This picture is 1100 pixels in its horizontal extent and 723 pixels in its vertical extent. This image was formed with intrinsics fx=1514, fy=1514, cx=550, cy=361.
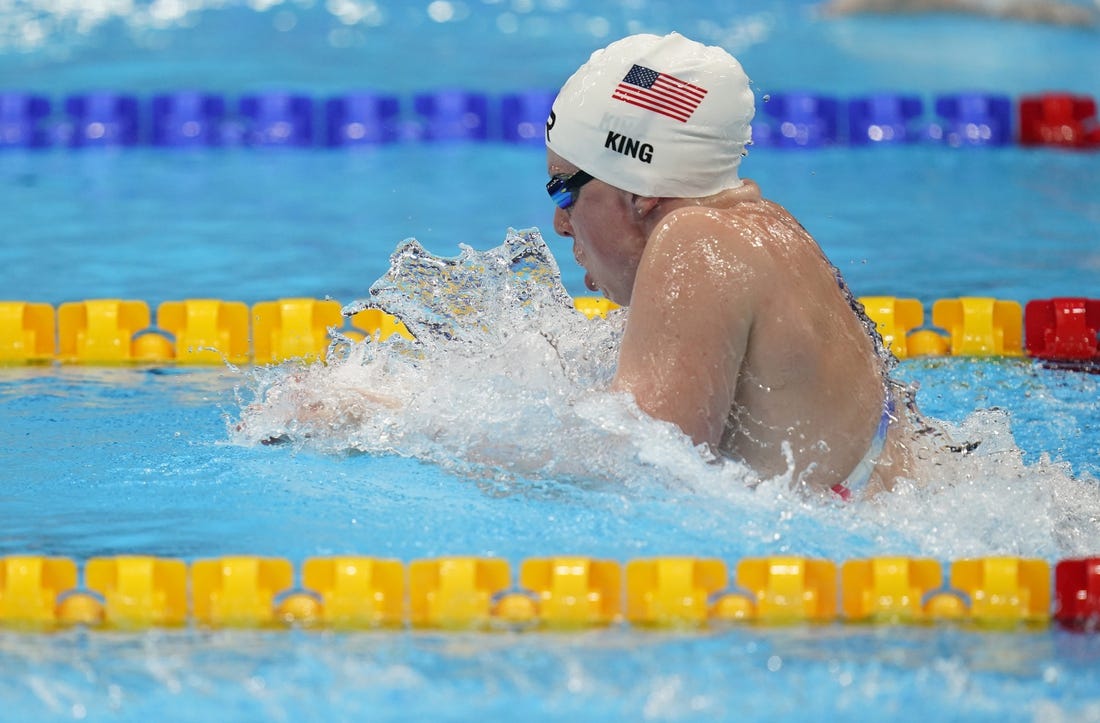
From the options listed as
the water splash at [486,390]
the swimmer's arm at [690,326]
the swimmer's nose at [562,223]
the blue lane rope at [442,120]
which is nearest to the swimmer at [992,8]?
the blue lane rope at [442,120]

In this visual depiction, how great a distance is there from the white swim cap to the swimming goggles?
4 cm

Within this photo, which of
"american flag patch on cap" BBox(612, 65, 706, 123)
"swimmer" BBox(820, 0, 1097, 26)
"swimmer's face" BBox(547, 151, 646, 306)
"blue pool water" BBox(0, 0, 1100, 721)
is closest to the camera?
"blue pool water" BBox(0, 0, 1100, 721)

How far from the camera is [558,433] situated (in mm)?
2928

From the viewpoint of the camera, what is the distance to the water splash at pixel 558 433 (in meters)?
2.77

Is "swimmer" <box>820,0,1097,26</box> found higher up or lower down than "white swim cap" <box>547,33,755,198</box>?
higher up

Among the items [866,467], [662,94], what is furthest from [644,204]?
[866,467]

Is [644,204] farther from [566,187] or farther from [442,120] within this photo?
[442,120]

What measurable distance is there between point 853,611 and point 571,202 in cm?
91

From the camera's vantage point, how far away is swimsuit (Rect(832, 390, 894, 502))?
109 inches

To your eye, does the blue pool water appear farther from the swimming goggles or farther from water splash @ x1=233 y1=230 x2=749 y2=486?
the swimming goggles

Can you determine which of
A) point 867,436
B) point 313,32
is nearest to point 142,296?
point 867,436

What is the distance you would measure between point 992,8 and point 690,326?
1024 cm

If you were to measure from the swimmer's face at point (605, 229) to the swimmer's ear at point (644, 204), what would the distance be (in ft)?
0.04

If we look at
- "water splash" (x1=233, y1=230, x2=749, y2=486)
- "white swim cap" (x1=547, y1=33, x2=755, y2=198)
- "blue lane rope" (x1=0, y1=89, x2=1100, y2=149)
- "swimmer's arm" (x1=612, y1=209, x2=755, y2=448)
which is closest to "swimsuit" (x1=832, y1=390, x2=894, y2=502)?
"water splash" (x1=233, y1=230, x2=749, y2=486)
